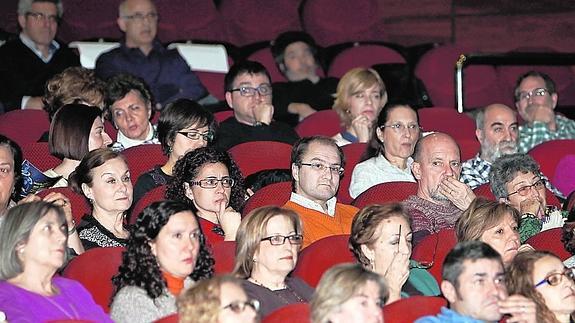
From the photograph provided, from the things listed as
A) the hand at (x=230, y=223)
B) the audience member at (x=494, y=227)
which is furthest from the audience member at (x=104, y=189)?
the audience member at (x=494, y=227)

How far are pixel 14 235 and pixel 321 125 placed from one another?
191 centimetres

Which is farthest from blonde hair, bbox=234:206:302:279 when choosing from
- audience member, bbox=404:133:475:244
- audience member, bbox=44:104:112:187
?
audience member, bbox=44:104:112:187

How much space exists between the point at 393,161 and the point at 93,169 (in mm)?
1076

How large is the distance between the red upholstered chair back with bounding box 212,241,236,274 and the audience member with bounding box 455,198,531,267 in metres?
0.58

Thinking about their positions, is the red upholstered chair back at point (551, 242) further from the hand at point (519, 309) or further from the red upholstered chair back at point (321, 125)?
the red upholstered chair back at point (321, 125)

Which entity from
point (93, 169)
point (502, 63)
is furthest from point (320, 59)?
point (93, 169)

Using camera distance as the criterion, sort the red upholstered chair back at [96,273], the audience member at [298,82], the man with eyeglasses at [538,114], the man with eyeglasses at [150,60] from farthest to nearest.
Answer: the audience member at [298,82], the man with eyeglasses at [150,60], the man with eyeglasses at [538,114], the red upholstered chair back at [96,273]

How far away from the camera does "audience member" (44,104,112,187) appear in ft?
12.0

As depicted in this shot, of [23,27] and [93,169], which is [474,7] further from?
[93,169]

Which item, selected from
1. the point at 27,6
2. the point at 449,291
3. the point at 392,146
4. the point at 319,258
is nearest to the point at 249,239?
the point at 319,258

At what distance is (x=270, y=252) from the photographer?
2963 mm

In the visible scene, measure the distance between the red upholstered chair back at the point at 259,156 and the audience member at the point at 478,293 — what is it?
116 centimetres

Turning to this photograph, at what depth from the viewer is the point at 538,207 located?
3730 millimetres

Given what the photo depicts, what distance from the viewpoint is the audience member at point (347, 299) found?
2.53 meters
